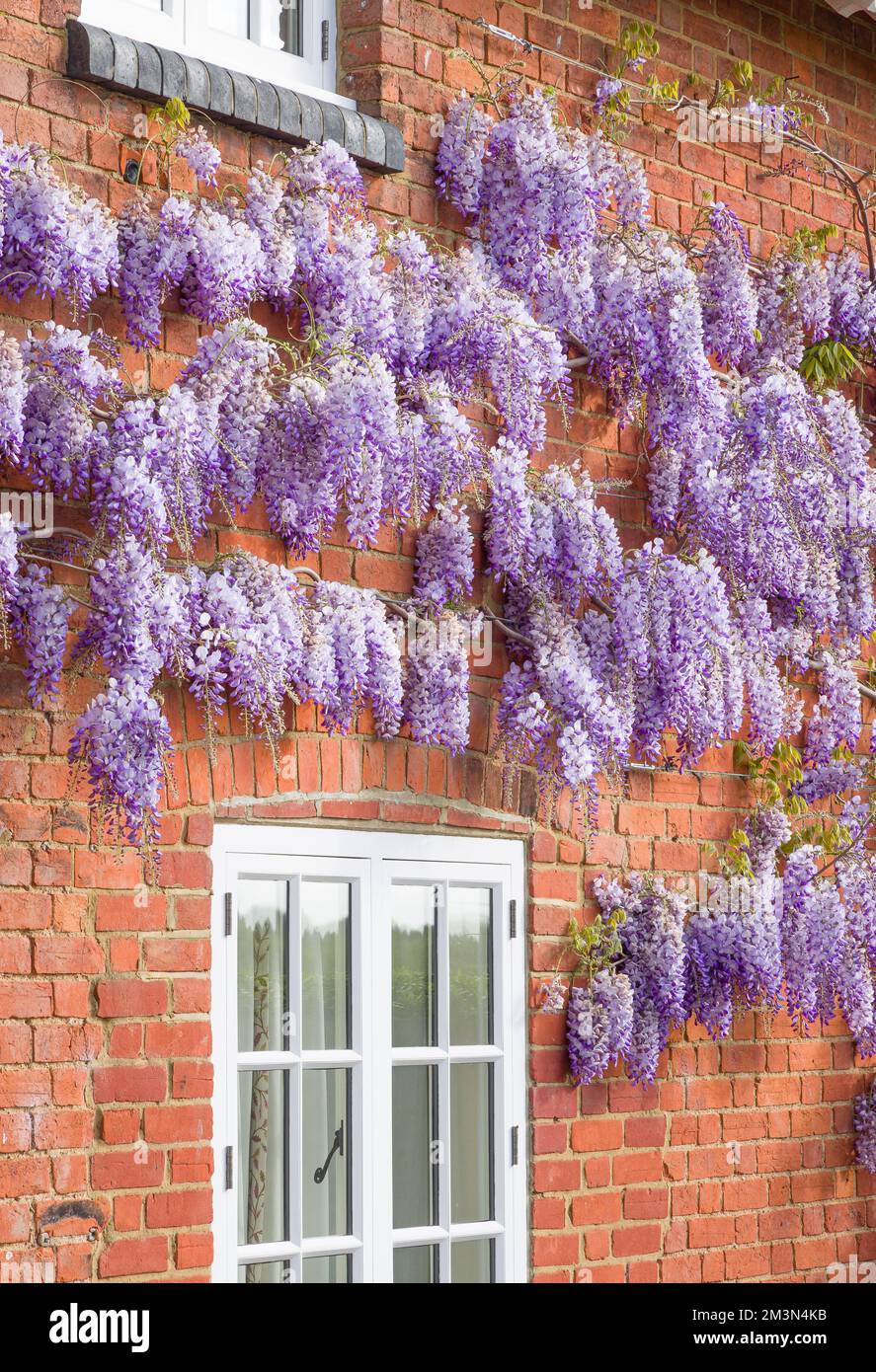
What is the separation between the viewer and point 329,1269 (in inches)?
167

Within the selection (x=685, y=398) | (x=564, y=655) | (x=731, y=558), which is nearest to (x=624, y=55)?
(x=685, y=398)

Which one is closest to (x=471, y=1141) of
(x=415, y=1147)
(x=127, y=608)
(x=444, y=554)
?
(x=415, y=1147)

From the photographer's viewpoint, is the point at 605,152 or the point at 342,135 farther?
the point at 605,152

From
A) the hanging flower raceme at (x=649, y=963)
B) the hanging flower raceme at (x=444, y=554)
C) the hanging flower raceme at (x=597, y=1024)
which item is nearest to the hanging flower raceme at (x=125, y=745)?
the hanging flower raceme at (x=444, y=554)

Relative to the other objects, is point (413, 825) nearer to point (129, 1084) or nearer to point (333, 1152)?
point (333, 1152)

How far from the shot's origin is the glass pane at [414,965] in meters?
4.51

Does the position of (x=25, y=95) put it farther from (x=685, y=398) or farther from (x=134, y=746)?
(x=685, y=398)

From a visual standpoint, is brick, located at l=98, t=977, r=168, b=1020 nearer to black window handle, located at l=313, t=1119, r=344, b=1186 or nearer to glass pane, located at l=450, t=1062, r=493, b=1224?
black window handle, located at l=313, t=1119, r=344, b=1186

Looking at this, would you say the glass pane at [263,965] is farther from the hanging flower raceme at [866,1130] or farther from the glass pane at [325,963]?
the hanging flower raceme at [866,1130]

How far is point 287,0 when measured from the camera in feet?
15.1

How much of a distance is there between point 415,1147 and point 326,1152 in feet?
0.96

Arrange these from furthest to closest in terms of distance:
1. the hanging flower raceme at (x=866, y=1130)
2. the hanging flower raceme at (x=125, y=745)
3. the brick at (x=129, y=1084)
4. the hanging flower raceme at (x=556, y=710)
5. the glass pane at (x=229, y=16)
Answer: the hanging flower raceme at (x=866, y=1130)
the hanging flower raceme at (x=556, y=710)
the glass pane at (x=229, y=16)
the brick at (x=129, y=1084)
the hanging flower raceme at (x=125, y=745)

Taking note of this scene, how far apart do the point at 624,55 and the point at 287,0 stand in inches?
45.2

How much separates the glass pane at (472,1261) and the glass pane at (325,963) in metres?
0.64
